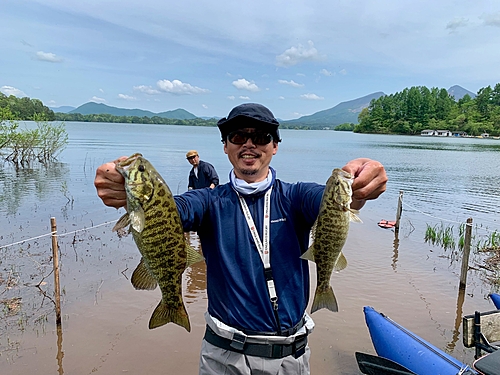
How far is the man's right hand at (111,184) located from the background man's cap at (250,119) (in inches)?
31.8

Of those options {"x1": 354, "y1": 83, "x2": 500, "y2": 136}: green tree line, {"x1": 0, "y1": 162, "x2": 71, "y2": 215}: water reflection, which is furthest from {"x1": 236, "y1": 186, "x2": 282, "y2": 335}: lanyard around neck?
{"x1": 354, "y1": 83, "x2": 500, "y2": 136}: green tree line

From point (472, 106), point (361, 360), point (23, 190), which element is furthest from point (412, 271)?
point (472, 106)

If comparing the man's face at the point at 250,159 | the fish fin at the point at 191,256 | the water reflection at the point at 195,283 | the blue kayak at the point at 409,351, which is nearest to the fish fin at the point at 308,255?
the man's face at the point at 250,159

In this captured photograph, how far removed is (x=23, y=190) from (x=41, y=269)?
14.2 metres

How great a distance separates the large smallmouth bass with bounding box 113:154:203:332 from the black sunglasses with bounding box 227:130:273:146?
66 cm

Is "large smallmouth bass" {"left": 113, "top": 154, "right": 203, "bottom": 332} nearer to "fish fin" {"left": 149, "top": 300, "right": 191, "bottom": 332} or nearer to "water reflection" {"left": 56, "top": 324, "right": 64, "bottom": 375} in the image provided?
"fish fin" {"left": 149, "top": 300, "right": 191, "bottom": 332}

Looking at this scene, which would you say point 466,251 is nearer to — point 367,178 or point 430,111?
point 367,178

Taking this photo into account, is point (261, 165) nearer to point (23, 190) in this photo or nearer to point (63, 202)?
point (63, 202)

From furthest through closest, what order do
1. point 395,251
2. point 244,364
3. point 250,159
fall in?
point 395,251
point 250,159
point 244,364

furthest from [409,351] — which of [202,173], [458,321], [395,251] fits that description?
[395,251]

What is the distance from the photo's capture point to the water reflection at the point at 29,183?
19141 millimetres

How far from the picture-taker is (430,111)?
12456cm

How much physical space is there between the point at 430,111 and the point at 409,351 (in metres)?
135

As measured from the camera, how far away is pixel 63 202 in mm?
19562
